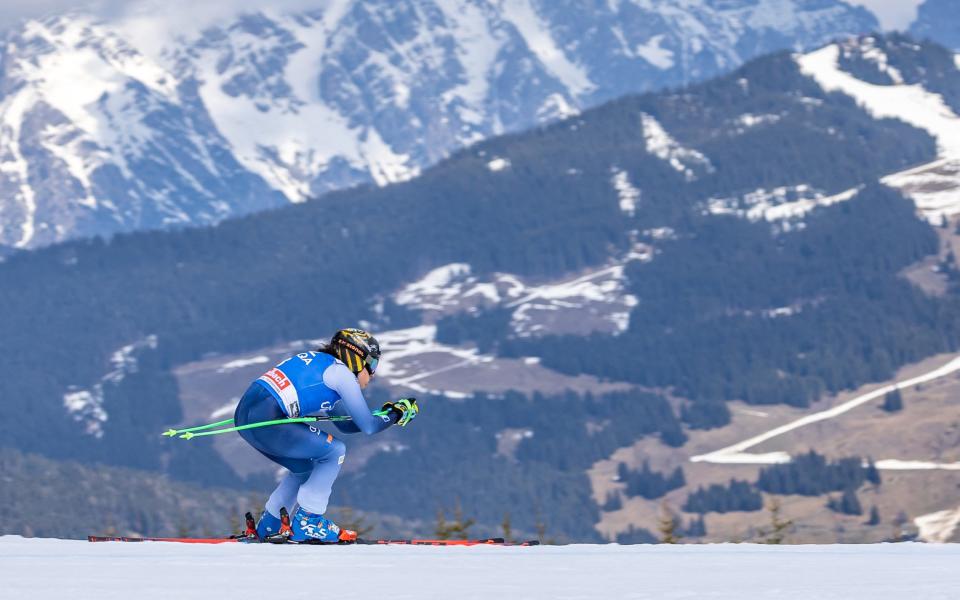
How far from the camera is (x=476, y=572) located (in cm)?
1980

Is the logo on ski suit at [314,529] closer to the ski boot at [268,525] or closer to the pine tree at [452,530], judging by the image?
the ski boot at [268,525]

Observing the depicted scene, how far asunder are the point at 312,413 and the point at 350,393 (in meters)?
0.56

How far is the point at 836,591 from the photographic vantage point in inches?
701

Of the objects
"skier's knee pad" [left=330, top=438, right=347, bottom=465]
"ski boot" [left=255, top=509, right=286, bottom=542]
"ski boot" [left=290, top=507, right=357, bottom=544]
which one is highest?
"skier's knee pad" [left=330, top=438, right=347, bottom=465]

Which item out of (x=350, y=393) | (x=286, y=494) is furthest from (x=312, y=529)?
(x=350, y=393)

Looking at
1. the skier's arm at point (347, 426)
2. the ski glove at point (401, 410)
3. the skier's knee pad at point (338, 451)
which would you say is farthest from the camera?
the skier's arm at point (347, 426)

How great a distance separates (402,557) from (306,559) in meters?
1.29

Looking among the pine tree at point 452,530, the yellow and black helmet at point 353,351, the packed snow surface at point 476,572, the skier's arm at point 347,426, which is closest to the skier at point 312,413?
the yellow and black helmet at point 353,351

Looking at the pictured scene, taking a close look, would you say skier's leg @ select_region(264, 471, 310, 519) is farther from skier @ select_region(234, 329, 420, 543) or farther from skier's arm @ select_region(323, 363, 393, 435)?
skier's arm @ select_region(323, 363, 393, 435)

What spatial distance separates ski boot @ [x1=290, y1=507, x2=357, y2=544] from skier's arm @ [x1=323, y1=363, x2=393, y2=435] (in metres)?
1.22

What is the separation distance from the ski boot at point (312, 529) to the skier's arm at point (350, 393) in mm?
1216

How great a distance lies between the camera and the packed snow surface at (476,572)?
17.8 metres

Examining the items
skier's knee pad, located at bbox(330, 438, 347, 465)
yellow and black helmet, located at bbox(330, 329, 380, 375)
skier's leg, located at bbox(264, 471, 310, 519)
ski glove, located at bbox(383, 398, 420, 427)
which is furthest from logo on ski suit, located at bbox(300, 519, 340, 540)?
yellow and black helmet, located at bbox(330, 329, 380, 375)

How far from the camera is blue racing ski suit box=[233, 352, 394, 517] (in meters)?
23.4
